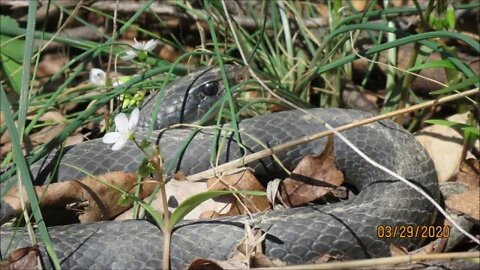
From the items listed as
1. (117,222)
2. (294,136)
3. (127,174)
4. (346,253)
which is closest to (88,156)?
(127,174)

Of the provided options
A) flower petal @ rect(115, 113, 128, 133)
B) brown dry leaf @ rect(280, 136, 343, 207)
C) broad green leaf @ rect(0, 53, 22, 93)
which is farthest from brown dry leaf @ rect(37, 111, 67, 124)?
flower petal @ rect(115, 113, 128, 133)

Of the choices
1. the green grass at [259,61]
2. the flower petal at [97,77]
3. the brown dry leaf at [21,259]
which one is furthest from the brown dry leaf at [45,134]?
the brown dry leaf at [21,259]

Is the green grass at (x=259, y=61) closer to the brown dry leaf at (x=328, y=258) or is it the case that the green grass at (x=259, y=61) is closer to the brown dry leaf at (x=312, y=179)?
the brown dry leaf at (x=312, y=179)

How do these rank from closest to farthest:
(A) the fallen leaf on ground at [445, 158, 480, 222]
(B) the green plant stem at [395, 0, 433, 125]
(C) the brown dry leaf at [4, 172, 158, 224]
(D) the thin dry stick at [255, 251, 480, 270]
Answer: (D) the thin dry stick at [255, 251, 480, 270] < (C) the brown dry leaf at [4, 172, 158, 224] < (A) the fallen leaf on ground at [445, 158, 480, 222] < (B) the green plant stem at [395, 0, 433, 125]

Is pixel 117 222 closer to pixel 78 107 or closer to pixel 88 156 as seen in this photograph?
pixel 88 156

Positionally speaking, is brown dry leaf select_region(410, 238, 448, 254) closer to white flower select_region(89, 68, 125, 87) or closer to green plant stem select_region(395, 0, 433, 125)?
green plant stem select_region(395, 0, 433, 125)

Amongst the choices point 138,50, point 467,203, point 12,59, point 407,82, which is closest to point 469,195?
point 467,203
